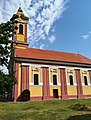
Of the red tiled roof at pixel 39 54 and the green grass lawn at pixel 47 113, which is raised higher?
the red tiled roof at pixel 39 54

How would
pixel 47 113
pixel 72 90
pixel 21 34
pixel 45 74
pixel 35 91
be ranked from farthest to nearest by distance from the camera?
pixel 21 34 → pixel 72 90 → pixel 45 74 → pixel 35 91 → pixel 47 113

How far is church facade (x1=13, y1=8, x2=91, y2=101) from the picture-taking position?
32094mm

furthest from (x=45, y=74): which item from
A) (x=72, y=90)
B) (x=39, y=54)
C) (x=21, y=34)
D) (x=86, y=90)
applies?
(x=21, y=34)

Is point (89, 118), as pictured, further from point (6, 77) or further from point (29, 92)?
point (29, 92)

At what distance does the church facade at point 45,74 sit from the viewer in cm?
3209

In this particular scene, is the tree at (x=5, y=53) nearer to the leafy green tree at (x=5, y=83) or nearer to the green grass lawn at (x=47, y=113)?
the leafy green tree at (x=5, y=83)

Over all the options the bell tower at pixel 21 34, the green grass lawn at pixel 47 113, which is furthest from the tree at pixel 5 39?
the bell tower at pixel 21 34

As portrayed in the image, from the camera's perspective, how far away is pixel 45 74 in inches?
1350

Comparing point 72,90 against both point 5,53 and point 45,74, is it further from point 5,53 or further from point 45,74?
point 5,53

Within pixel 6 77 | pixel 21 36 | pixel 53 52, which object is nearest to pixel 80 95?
pixel 53 52

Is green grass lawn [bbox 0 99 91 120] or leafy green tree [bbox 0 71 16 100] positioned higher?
leafy green tree [bbox 0 71 16 100]

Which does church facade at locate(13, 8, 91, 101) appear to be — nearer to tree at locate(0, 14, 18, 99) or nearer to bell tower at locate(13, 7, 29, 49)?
bell tower at locate(13, 7, 29, 49)

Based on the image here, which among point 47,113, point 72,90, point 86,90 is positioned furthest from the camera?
point 86,90

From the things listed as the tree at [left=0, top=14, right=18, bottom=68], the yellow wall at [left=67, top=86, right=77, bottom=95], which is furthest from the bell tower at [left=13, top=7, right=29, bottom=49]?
the tree at [left=0, top=14, right=18, bottom=68]
